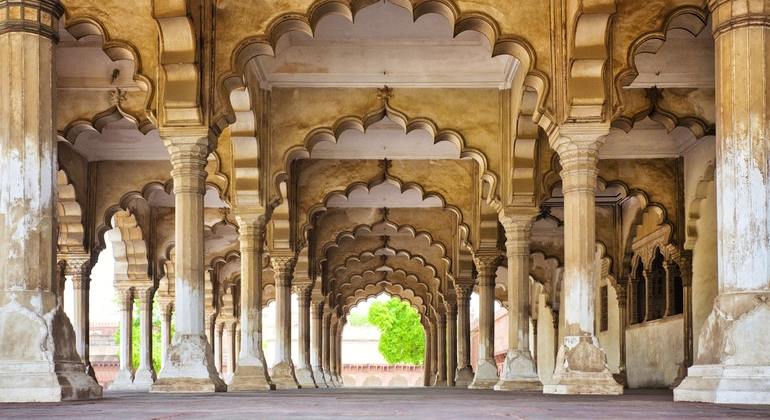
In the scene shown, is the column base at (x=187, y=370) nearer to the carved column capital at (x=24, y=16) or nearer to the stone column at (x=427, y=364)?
the carved column capital at (x=24, y=16)

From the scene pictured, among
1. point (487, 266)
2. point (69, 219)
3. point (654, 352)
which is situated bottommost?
point (654, 352)

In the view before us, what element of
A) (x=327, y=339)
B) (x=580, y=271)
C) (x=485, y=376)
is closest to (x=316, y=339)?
(x=327, y=339)

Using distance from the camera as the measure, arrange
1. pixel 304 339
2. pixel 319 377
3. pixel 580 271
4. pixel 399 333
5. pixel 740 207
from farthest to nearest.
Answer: pixel 399 333
pixel 319 377
pixel 304 339
pixel 580 271
pixel 740 207

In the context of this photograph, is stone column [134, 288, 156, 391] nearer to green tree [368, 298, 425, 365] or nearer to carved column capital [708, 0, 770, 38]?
carved column capital [708, 0, 770, 38]

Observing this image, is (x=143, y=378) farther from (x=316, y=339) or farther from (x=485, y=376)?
(x=485, y=376)

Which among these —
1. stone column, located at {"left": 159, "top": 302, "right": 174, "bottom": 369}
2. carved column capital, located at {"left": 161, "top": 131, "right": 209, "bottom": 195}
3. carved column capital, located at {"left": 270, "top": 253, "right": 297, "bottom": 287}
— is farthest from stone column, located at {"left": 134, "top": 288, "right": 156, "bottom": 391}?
carved column capital, located at {"left": 161, "top": 131, "right": 209, "bottom": 195}

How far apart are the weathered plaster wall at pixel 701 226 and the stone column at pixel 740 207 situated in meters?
11.1

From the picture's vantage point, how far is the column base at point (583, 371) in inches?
462

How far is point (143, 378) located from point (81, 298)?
328cm

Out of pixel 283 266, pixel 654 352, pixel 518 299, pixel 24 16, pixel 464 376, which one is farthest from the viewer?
pixel 464 376

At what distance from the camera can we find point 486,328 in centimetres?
2089

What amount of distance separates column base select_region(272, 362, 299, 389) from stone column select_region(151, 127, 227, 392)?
7395 millimetres

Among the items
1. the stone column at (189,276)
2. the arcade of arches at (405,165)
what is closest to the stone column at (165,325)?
the arcade of arches at (405,165)

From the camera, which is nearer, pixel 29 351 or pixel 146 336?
pixel 29 351
